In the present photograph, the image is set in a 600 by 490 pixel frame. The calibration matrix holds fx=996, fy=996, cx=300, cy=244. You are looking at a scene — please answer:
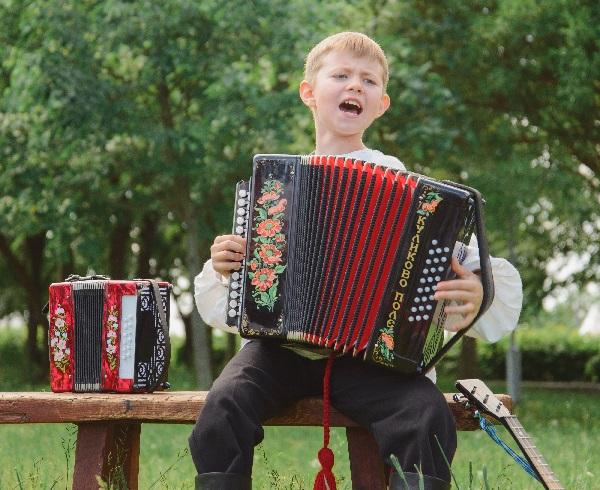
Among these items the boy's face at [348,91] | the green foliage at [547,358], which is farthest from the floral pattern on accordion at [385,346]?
the green foliage at [547,358]

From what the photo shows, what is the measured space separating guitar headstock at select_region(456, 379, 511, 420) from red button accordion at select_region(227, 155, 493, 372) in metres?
0.24

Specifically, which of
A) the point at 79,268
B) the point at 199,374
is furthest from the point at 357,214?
the point at 79,268

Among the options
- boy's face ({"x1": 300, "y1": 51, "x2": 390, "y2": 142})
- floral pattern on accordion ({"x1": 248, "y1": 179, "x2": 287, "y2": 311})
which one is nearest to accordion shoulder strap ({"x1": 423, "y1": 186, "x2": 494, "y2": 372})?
floral pattern on accordion ({"x1": 248, "y1": 179, "x2": 287, "y2": 311})

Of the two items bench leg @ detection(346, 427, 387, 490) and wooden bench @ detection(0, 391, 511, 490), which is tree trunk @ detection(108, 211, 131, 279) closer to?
wooden bench @ detection(0, 391, 511, 490)

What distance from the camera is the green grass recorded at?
4.29 m

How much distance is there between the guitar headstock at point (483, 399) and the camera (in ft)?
10.4

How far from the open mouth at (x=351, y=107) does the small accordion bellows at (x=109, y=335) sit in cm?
91

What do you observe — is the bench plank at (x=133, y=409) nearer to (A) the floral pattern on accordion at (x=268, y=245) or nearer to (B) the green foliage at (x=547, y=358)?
(A) the floral pattern on accordion at (x=268, y=245)

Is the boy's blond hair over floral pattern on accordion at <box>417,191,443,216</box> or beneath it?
over

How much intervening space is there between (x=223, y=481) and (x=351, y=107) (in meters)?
1.39

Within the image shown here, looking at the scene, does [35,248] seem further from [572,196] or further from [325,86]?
[325,86]

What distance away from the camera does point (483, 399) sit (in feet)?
10.5

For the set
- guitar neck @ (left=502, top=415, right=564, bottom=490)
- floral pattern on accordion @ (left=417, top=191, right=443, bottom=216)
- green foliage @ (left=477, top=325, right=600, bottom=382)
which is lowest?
green foliage @ (left=477, top=325, right=600, bottom=382)

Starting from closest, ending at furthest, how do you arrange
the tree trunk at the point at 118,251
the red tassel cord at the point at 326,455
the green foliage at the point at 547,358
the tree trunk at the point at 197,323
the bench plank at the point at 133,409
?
the red tassel cord at the point at 326,455 → the bench plank at the point at 133,409 → the tree trunk at the point at 197,323 → the tree trunk at the point at 118,251 → the green foliage at the point at 547,358
